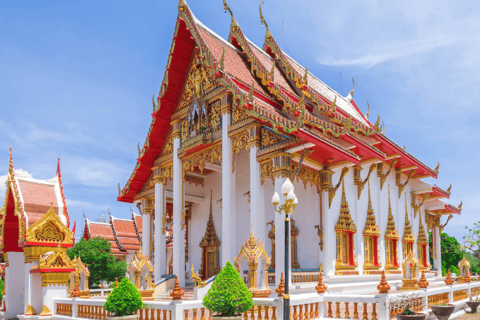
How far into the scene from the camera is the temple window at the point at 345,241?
11.7m

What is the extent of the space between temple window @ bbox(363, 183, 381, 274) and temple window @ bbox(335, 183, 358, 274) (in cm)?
87

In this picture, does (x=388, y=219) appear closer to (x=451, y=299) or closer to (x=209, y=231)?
(x=451, y=299)

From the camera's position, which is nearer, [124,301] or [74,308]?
[124,301]

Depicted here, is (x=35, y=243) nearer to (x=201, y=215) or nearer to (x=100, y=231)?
(x=201, y=215)

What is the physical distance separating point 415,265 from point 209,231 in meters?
6.65

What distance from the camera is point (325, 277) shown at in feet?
36.4

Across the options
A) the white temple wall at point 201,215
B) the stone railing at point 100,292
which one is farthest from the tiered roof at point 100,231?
the white temple wall at point 201,215

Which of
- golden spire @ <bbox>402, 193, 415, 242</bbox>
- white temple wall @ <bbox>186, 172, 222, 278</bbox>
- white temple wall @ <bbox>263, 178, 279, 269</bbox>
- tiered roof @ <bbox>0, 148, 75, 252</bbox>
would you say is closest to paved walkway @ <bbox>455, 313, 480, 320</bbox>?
golden spire @ <bbox>402, 193, 415, 242</bbox>

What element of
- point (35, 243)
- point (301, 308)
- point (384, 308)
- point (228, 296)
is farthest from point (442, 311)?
point (35, 243)

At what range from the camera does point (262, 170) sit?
10.8 m

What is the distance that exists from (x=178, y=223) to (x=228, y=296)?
616cm

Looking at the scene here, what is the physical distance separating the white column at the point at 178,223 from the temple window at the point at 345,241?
4.02m

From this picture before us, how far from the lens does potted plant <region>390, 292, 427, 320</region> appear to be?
7230 millimetres

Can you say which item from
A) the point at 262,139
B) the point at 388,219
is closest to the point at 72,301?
the point at 262,139
